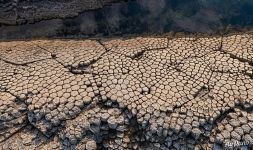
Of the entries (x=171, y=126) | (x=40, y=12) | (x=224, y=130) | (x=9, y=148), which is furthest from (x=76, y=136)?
(x=40, y=12)

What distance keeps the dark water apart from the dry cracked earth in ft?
2.59

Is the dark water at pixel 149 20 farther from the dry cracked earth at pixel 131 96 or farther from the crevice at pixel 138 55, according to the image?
the crevice at pixel 138 55

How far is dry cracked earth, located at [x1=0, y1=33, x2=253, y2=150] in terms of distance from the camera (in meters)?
3.66

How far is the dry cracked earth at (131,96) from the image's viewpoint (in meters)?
3.66

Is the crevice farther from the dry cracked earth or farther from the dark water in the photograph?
the dark water

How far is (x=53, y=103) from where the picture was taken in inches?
153

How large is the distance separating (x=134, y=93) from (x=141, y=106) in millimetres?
191

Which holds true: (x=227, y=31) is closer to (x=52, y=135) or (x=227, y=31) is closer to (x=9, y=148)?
(x=52, y=135)

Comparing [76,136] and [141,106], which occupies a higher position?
[141,106]

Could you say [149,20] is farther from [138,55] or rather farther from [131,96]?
[131,96]

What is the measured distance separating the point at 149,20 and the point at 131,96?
2.17 m

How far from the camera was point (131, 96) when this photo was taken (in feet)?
12.8

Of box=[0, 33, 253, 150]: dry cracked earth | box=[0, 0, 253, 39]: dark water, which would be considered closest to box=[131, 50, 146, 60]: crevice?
box=[0, 33, 253, 150]: dry cracked earth

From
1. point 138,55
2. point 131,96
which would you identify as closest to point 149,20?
point 138,55
